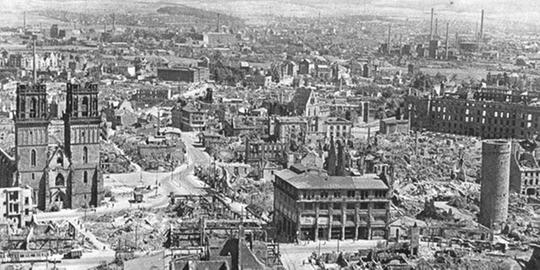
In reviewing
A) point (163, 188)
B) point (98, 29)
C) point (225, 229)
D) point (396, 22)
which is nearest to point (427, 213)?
point (225, 229)

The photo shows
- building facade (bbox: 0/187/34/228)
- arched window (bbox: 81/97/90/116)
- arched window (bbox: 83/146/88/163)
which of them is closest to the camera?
building facade (bbox: 0/187/34/228)

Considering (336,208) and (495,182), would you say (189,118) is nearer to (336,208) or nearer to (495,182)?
(495,182)

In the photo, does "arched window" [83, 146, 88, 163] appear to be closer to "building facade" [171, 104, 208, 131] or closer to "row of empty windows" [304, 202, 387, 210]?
"row of empty windows" [304, 202, 387, 210]

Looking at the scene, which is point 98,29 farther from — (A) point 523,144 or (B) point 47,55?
(A) point 523,144

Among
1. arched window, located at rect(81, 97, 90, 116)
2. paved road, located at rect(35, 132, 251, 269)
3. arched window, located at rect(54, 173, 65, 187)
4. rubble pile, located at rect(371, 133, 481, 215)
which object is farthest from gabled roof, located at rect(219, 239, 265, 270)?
arched window, located at rect(81, 97, 90, 116)

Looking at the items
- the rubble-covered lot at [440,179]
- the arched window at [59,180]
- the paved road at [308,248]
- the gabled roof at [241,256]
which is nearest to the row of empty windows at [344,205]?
the paved road at [308,248]
